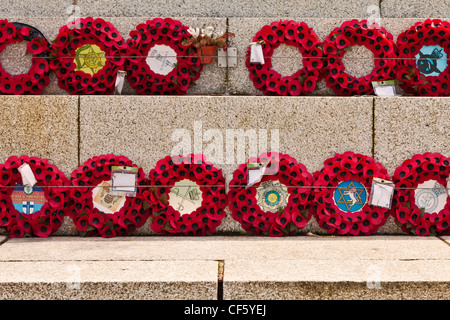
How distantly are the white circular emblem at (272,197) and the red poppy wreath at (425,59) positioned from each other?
163cm

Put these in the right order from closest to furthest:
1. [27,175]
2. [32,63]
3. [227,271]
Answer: [227,271] < [27,175] < [32,63]

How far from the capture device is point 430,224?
3990 millimetres

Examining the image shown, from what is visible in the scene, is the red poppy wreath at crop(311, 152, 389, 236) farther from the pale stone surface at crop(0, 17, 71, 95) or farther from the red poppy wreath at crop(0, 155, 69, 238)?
the pale stone surface at crop(0, 17, 71, 95)

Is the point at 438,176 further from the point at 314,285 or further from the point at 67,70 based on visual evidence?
the point at 67,70

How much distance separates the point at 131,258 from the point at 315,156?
6.12 feet

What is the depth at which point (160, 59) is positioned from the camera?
4430 mm

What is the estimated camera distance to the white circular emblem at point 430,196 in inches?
158

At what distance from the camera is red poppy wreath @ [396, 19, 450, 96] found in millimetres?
4395

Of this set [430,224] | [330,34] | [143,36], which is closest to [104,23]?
[143,36]

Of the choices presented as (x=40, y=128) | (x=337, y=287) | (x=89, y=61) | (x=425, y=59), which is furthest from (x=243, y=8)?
(x=337, y=287)

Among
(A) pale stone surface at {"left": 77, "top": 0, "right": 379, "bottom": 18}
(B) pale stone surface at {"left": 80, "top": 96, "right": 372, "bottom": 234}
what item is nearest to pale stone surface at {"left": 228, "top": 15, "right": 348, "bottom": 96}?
(A) pale stone surface at {"left": 77, "top": 0, "right": 379, "bottom": 18}

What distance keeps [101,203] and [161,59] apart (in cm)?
149

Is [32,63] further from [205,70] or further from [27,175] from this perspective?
[205,70]

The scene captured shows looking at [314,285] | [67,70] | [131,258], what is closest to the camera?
[314,285]
